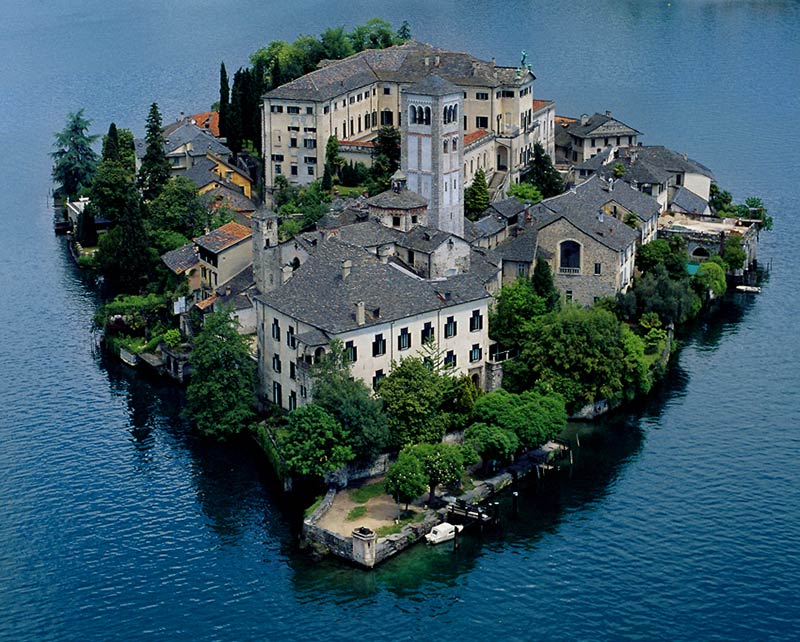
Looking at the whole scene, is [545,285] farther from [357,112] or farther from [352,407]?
[357,112]

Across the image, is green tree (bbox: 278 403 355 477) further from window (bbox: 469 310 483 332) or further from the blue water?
window (bbox: 469 310 483 332)

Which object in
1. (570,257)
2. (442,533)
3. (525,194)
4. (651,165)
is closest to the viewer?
(442,533)

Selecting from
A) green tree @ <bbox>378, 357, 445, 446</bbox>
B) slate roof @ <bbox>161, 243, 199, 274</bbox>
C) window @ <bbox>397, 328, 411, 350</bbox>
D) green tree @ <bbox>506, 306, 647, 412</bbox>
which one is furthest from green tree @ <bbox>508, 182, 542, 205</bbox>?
green tree @ <bbox>378, 357, 445, 446</bbox>

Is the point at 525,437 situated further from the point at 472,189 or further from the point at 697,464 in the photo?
the point at 472,189

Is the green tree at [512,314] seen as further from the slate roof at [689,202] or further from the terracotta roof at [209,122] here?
the terracotta roof at [209,122]

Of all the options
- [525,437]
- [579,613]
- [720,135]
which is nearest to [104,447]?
[525,437]

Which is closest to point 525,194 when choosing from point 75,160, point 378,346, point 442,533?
point 378,346
